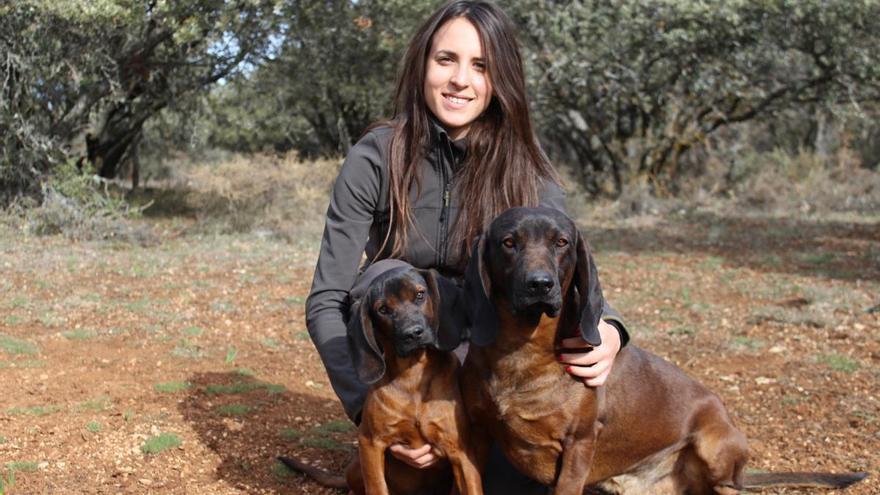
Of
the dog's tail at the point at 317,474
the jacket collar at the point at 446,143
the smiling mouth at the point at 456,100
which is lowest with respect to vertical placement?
the dog's tail at the point at 317,474

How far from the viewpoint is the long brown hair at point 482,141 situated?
3721 mm

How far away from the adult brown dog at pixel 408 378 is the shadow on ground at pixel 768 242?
27.5ft

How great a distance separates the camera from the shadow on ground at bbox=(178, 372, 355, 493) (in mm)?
4312

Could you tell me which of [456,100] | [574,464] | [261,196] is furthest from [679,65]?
[574,464]

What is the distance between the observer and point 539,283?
9.05 ft

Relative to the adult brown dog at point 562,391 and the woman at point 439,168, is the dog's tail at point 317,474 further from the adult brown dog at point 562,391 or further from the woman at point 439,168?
the adult brown dog at point 562,391

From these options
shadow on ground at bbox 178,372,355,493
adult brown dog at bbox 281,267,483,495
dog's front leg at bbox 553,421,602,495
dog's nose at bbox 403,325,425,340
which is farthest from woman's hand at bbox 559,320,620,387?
shadow on ground at bbox 178,372,355,493

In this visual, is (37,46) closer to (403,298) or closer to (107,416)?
(107,416)

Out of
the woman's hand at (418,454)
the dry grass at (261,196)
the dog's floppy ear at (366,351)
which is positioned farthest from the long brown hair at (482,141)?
the dry grass at (261,196)

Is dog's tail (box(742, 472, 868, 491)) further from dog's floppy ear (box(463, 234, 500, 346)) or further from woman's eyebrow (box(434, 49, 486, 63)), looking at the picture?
woman's eyebrow (box(434, 49, 486, 63))

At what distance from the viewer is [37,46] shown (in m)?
12.6

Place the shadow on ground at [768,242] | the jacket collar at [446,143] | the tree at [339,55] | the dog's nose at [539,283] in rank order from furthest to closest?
the tree at [339,55], the shadow on ground at [768,242], the jacket collar at [446,143], the dog's nose at [539,283]

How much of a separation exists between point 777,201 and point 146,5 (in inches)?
481

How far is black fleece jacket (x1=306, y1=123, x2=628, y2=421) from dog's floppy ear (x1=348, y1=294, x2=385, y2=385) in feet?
1.79
